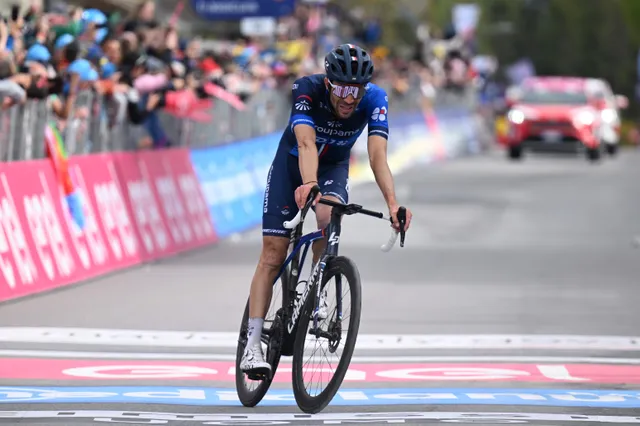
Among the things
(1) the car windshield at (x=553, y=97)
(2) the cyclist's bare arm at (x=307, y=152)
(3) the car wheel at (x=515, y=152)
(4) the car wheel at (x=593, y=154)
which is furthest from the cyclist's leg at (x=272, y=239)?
(3) the car wheel at (x=515, y=152)

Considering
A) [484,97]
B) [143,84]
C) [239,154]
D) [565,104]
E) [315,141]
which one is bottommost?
[484,97]

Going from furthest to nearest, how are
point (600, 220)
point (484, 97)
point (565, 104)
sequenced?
1. point (484, 97)
2. point (565, 104)
3. point (600, 220)

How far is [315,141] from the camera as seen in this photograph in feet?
30.2

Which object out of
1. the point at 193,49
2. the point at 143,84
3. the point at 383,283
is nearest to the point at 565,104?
the point at 193,49

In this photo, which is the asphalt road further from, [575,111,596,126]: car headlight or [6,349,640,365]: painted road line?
[575,111,596,126]: car headlight

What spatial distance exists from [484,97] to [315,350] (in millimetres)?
62505

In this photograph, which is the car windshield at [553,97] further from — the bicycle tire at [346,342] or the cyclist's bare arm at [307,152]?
the bicycle tire at [346,342]

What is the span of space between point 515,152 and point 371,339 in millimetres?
33837

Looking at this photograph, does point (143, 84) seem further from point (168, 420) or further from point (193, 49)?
point (168, 420)

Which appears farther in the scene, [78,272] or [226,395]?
[78,272]

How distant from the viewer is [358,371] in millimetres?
10625

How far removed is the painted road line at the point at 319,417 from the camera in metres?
8.56

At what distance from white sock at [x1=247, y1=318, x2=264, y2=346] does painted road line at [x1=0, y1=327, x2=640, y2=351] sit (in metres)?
2.60

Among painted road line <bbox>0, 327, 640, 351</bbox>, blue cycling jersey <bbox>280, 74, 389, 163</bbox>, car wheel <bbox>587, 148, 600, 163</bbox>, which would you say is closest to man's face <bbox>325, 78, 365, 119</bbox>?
blue cycling jersey <bbox>280, 74, 389, 163</bbox>
